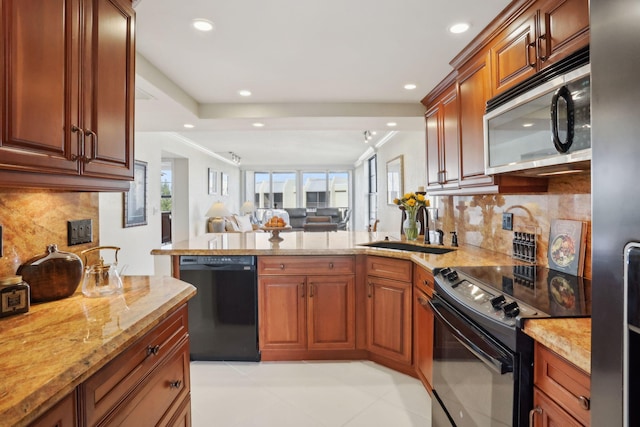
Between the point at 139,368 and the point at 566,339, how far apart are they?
50.3 inches

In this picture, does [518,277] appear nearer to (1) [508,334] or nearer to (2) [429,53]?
(1) [508,334]

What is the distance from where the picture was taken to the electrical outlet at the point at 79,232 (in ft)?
5.05

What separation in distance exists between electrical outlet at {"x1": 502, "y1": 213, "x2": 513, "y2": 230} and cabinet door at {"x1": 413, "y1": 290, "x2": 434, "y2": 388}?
714 millimetres

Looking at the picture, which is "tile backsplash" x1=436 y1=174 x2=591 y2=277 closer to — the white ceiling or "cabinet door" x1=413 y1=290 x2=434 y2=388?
"cabinet door" x1=413 y1=290 x2=434 y2=388

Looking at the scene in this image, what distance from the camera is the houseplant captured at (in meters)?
3.02

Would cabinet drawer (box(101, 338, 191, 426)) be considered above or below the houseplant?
below

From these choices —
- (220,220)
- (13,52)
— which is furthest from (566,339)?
(220,220)

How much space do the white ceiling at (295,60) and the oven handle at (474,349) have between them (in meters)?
1.59

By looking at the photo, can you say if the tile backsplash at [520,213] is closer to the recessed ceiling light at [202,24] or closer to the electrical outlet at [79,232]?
the recessed ceiling light at [202,24]

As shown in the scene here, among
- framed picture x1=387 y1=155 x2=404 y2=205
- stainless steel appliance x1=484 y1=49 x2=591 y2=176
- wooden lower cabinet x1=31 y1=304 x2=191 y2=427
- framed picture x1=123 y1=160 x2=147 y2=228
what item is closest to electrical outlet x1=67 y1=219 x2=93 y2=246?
wooden lower cabinet x1=31 y1=304 x2=191 y2=427

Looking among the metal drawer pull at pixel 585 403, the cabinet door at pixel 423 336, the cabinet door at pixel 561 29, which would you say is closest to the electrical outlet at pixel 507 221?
the cabinet door at pixel 423 336

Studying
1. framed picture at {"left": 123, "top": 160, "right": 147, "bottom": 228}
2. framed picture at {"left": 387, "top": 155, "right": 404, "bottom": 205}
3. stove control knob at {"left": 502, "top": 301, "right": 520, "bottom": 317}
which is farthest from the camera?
framed picture at {"left": 387, "top": 155, "right": 404, "bottom": 205}

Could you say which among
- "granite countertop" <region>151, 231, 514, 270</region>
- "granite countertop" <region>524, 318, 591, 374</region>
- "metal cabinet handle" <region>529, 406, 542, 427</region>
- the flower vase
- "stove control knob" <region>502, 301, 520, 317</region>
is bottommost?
"metal cabinet handle" <region>529, 406, 542, 427</region>

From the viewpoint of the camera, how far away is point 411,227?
3.10m
